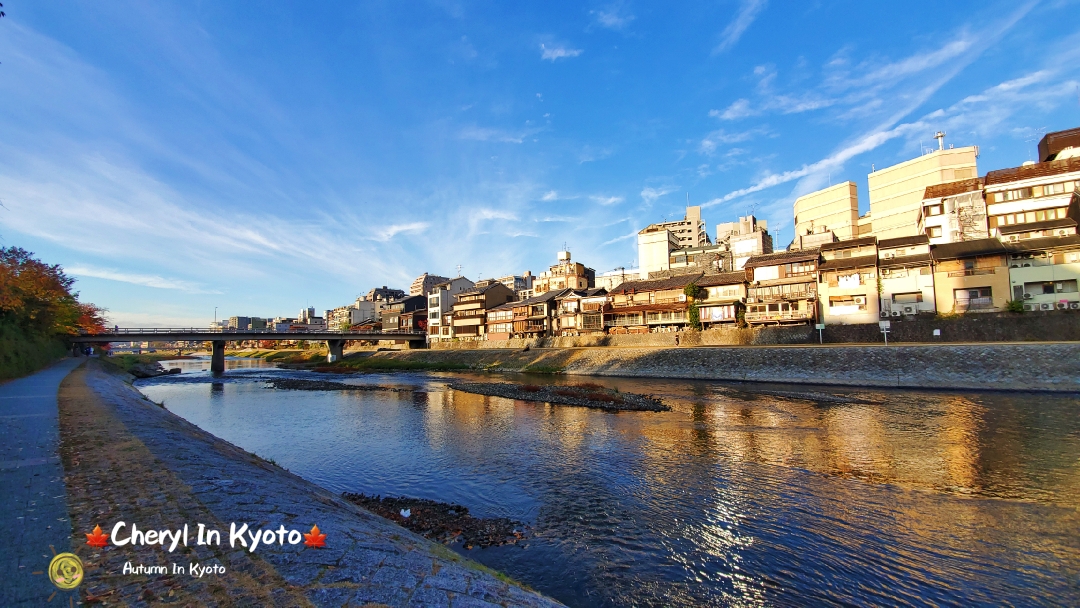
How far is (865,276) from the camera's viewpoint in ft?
151

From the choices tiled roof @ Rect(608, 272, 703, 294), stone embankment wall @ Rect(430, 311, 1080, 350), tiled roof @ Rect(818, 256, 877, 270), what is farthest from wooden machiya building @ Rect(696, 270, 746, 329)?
tiled roof @ Rect(818, 256, 877, 270)

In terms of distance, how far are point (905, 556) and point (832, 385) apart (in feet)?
97.3

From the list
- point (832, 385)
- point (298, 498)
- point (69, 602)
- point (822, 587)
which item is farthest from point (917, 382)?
point (69, 602)

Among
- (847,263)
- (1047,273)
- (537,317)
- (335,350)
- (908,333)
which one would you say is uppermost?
(847,263)

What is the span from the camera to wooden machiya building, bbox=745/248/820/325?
160 feet

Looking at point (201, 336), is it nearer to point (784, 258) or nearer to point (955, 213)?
point (784, 258)

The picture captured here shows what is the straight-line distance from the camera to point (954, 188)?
161ft

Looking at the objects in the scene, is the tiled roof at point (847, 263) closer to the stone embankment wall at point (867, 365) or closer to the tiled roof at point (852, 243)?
the tiled roof at point (852, 243)

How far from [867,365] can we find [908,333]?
39.6ft

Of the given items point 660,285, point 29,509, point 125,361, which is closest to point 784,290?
point 660,285

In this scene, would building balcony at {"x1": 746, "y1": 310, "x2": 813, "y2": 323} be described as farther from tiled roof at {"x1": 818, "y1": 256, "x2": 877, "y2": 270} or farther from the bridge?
the bridge

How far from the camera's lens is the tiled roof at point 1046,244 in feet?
122

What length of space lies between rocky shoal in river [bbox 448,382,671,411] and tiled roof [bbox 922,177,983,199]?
4790 cm

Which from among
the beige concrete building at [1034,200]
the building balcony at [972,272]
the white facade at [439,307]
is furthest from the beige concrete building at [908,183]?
the white facade at [439,307]
